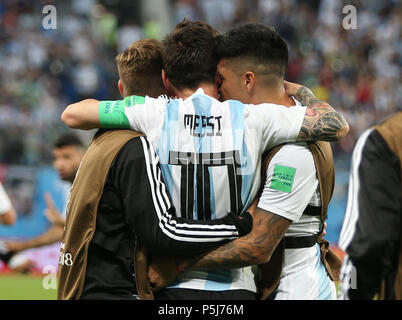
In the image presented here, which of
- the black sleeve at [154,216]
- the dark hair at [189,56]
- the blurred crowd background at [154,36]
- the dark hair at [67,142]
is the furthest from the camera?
the blurred crowd background at [154,36]

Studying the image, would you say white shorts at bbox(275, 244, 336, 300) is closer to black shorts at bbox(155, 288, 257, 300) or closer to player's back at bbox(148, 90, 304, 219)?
black shorts at bbox(155, 288, 257, 300)

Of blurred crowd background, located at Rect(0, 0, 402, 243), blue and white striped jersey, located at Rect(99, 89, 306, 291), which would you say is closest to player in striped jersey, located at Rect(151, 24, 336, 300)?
blue and white striped jersey, located at Rect(99, 89, 306, 291)

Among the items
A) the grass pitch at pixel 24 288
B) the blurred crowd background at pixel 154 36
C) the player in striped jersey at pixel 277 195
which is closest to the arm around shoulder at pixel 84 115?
the player in striped jersey at pixel 277 195

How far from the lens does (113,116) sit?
10.7 feet

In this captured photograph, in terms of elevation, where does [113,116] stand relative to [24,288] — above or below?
above

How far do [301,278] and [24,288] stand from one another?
596cm

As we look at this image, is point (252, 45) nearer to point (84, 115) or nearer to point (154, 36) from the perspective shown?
point (84, 115)

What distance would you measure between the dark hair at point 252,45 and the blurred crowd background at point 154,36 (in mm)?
9584

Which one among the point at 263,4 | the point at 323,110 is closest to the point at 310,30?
the point at 263,4

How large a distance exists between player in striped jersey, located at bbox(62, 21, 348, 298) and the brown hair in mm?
193

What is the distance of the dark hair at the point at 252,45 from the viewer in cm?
347

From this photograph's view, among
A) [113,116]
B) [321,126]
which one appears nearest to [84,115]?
[113,116]

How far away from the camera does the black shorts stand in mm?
3184

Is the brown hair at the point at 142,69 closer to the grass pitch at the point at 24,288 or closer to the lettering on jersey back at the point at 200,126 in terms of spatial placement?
the lettering on jersey back at the point at 200,126
